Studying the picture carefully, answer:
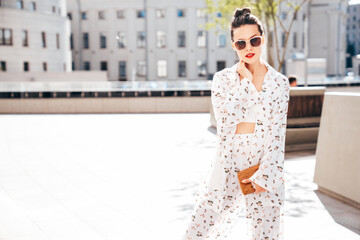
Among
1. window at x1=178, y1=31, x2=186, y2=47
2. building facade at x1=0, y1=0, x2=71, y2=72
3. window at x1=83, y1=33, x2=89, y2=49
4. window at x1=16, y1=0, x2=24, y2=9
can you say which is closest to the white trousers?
building facade at x1=0, y1=0, x2=71, y2=72

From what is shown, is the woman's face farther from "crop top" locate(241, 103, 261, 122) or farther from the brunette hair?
"crop top" locate(241, 103, 261, 122)

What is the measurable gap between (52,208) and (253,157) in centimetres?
361

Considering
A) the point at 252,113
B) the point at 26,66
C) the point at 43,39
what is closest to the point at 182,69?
the point at 43,39

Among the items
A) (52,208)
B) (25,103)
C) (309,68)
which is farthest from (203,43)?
(52,208)

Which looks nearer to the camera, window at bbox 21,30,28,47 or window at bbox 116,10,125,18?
window at bbox 21,30,28,47

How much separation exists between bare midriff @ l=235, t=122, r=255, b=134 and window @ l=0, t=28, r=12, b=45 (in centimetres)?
4573

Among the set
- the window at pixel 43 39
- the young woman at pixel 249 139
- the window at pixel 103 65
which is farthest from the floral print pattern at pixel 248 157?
the window at pixel 103 65

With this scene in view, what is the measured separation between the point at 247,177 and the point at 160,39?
168 ft

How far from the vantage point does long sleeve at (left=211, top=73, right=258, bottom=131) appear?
2775 millimetres

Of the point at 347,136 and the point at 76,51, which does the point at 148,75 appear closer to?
the point at 76,51

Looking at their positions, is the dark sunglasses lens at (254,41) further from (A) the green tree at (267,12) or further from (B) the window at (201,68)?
(B) the window at (201,68)

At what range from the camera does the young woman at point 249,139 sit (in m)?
2.74

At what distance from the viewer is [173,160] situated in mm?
8867

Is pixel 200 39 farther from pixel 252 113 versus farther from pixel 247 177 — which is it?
pixel 247 177
